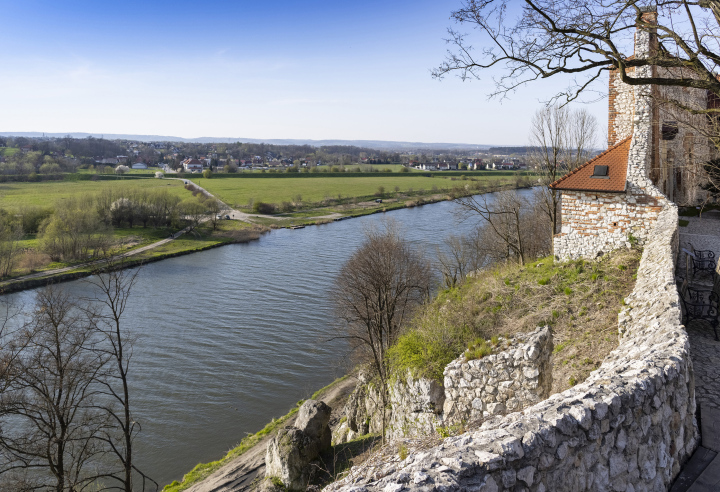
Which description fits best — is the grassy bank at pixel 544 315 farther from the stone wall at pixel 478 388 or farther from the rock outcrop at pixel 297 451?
the rock outcrop at pixel 297 451

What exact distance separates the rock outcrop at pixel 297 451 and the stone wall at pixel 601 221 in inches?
409

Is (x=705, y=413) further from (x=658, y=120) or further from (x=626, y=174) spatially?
(x=658, y=120)

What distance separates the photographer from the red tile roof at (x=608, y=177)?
13.9 metres

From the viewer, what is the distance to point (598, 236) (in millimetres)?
14188

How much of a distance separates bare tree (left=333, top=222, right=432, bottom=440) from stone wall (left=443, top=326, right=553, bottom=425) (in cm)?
875

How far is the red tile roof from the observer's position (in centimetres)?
1391

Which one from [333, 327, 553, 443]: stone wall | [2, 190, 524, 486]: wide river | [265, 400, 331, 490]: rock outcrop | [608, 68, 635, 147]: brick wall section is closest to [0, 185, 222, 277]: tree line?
[2, 190, 524, 486]: wide river

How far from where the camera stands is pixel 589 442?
382cm

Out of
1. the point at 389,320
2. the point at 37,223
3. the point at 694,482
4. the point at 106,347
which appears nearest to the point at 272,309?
the point at 106,347

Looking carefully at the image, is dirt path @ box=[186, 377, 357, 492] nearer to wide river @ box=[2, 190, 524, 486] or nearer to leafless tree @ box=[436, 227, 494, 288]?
wide river @ box=[2, 190, 524, 486]

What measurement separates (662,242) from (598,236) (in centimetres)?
407

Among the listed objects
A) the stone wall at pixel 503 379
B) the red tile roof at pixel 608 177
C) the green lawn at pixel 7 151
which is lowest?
the stone wall at pixel 503 379

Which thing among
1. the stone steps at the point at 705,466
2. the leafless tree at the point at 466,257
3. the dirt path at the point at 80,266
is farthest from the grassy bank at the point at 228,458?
the dirt path at the point at 80,266

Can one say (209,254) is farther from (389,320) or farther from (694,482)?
(694,482)
